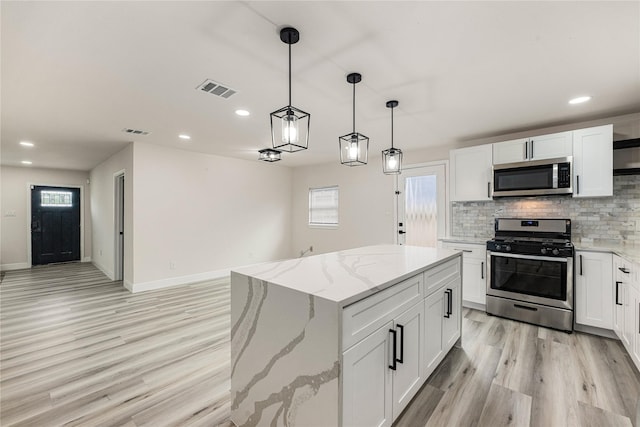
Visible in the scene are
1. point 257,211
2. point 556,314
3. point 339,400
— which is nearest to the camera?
point 339,400

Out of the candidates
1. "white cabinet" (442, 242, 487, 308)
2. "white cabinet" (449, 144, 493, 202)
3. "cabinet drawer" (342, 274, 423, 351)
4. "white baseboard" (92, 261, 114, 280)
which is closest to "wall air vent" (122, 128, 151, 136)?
"white baseboard" (92, 261, 114, 280)

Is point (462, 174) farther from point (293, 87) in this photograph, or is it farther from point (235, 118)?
point (235, 118)

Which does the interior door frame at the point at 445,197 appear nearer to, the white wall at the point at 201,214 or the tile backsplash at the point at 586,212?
the tile backsplash at the point at 586,212

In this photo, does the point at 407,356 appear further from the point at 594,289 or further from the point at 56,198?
the point at 56,198

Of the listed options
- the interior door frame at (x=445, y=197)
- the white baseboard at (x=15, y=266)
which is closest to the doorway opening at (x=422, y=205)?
the interior door frame at (x=445, y=197)

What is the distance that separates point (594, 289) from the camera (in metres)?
3.01

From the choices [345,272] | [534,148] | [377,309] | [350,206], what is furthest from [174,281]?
[534,148]

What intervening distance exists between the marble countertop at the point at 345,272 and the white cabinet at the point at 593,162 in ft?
6.61

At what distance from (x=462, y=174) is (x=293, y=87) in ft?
9.25

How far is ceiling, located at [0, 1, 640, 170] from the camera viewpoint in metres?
1.62

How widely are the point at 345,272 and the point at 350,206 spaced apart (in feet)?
13.9

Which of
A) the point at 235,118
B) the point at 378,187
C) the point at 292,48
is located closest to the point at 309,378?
the point at 292,48

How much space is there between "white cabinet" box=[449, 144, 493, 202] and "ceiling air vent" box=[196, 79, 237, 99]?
3200mm

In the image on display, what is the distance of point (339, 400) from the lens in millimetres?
1223
